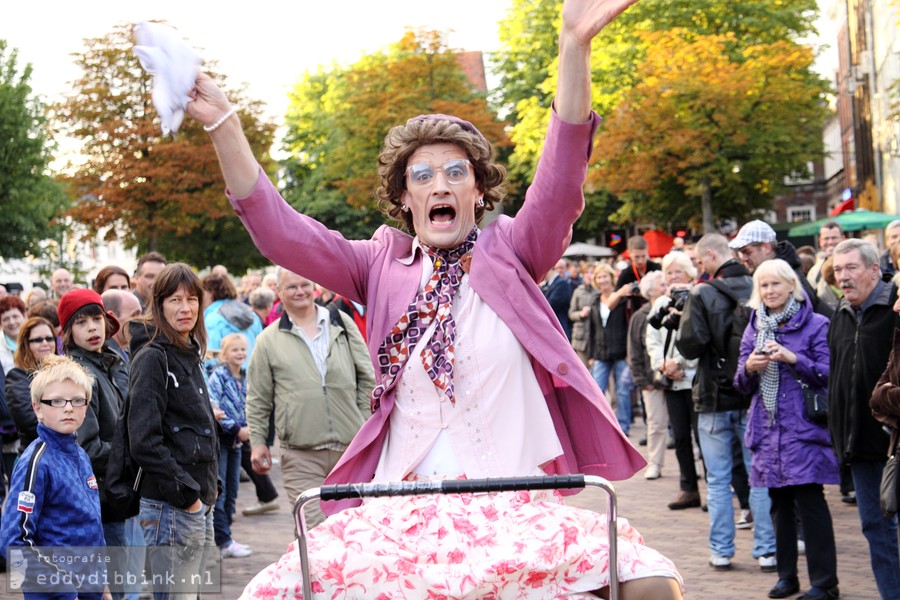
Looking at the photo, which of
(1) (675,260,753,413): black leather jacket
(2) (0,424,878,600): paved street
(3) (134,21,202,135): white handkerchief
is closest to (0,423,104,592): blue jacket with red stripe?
(2) (0,424,878,600): paved street

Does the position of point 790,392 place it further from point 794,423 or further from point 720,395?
point 720,395

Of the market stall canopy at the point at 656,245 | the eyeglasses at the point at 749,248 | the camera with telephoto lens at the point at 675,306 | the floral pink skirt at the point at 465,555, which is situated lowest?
the floral pink skirt at the point at 465,555

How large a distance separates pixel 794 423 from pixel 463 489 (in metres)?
5.29

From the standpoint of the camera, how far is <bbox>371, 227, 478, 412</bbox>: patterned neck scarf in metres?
3.73

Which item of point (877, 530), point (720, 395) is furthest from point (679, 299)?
point (877, 530)

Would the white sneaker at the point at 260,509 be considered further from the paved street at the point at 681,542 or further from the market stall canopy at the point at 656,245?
the market stall canopy at the point at 656,245

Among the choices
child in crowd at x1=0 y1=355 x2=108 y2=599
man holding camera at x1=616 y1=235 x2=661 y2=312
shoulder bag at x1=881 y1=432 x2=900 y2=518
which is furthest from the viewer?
man holding camera at x1=616 y1=235 x2=661 y2=312

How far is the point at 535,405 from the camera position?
377cm

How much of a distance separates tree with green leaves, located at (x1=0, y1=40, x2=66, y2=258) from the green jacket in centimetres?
2871

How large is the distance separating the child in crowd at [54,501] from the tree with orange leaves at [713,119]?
37.2 metres

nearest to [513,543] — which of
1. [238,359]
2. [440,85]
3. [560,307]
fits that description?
[238,359]

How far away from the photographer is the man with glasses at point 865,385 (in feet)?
24.1

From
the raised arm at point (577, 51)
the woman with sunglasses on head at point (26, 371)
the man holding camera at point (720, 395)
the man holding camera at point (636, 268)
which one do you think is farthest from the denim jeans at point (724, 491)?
the raised arm at point (577, 51)

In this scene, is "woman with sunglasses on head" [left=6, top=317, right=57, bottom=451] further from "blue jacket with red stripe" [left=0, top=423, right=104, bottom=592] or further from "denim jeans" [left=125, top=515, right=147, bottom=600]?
"blue jacket with red stripe" [left=0, top=423, right=104, bottom=592]
